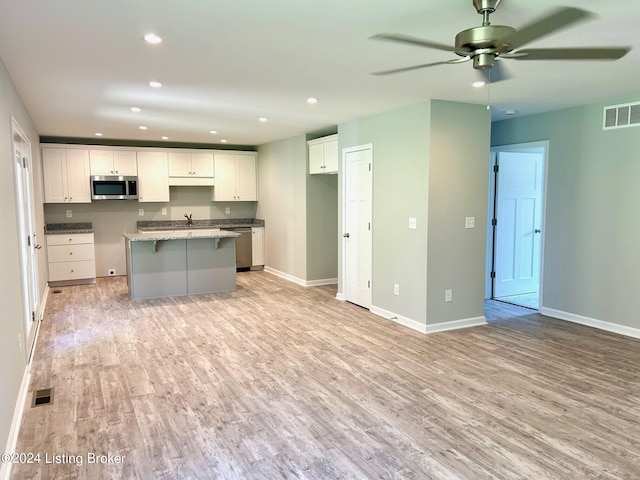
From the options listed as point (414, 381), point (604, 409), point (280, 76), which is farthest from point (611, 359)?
point (280, 76)

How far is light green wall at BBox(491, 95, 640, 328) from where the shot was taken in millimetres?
4656

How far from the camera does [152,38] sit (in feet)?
9.00

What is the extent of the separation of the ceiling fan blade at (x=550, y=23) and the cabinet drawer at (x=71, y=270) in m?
7.22

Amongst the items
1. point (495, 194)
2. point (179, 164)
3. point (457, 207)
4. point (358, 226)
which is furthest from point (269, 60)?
point (179, 164)

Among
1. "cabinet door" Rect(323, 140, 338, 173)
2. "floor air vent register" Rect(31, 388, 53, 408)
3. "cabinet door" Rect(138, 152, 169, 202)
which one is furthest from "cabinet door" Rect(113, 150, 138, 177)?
"floor air vent register" Rect(31, 388, 53, 408)

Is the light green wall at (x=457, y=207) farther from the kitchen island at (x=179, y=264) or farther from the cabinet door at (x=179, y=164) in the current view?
the cabinet door at (x=179, y=164)

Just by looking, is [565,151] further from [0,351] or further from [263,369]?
[0,351]

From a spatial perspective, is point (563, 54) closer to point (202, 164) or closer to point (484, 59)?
point (484, 59)

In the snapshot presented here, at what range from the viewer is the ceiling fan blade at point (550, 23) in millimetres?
2369

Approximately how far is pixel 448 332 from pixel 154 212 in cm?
609

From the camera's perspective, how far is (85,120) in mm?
5781

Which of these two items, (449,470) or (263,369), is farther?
(263,369)

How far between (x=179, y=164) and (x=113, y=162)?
3.72ft

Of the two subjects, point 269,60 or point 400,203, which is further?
point 400,203
